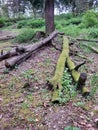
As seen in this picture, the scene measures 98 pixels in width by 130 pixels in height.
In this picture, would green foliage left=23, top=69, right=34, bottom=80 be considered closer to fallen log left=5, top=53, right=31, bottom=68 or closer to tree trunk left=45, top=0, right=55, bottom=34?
fallen log left=5, top=53, right=31, bottom=68

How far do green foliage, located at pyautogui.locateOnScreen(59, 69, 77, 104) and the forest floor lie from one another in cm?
10

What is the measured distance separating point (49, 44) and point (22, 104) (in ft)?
14.7

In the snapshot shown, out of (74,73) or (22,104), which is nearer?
(22,104)

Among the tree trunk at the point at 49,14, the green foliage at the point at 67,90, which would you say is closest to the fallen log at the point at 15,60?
the green foliage at the point at 67,90

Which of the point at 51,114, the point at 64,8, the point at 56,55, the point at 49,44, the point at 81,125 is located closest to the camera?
the point at 81,125

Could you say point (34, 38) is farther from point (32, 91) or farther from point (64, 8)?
point (64, 8)

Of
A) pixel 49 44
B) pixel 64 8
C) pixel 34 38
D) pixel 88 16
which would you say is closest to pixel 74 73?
pixel 49 44

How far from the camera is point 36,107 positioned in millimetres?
4184

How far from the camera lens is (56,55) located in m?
7.49

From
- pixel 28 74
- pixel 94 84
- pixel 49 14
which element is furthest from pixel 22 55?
pixel 49 14

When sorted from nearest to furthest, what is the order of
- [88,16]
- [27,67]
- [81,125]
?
[81,125]
[27,67]
[88,16]

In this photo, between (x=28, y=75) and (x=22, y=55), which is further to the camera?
(x=22, y=55)

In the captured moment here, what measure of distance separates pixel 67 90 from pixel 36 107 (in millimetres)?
805

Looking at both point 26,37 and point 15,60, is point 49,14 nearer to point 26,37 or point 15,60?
point 26,37
